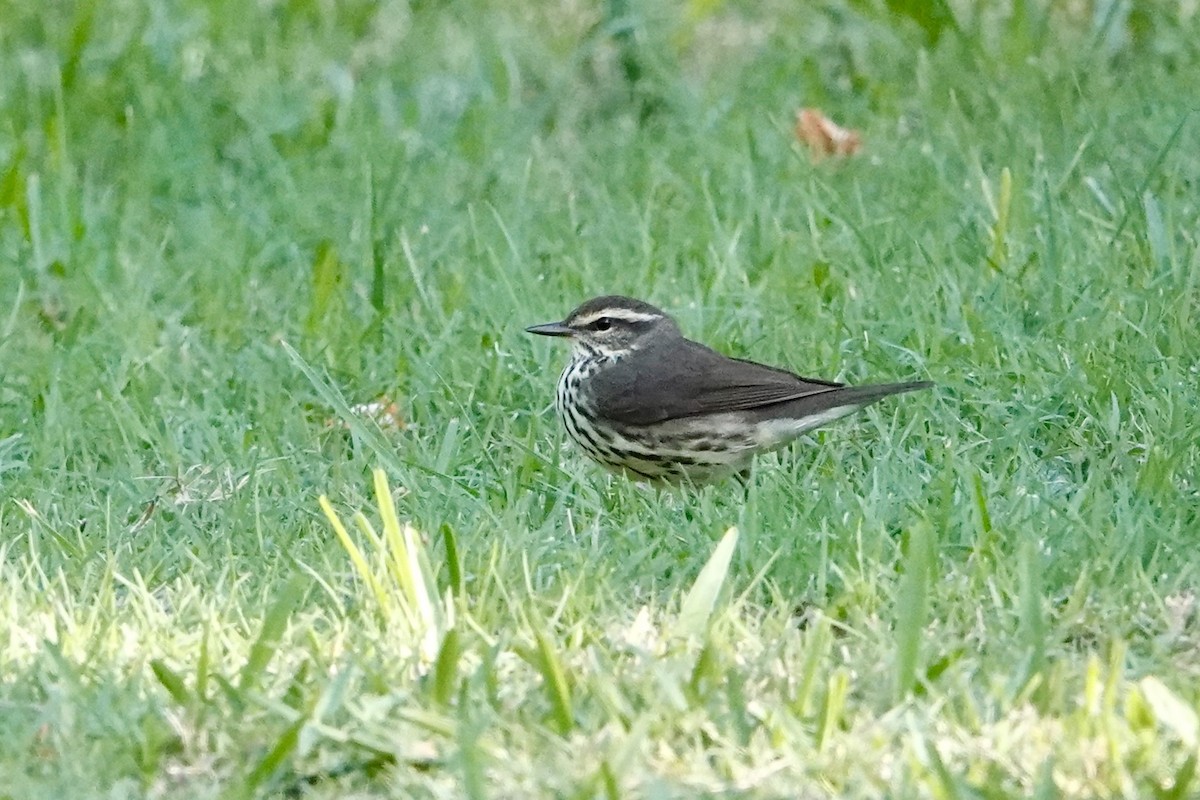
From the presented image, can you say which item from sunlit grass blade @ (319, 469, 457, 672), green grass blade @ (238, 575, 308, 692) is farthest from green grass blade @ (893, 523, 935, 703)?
green grass blade @ (238, 575, 308, 692)

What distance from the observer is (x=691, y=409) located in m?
5.60

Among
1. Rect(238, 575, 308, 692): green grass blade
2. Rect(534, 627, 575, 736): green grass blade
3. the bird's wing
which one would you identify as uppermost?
Rect(238, 575, 308, 692): green grass blade

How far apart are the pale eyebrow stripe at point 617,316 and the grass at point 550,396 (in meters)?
0.34

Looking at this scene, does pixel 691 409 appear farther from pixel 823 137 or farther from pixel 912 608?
pixel 823 137

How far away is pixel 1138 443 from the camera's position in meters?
5.26

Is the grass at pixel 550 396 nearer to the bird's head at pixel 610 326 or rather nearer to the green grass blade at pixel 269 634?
the green grass blade at pixel 269 634

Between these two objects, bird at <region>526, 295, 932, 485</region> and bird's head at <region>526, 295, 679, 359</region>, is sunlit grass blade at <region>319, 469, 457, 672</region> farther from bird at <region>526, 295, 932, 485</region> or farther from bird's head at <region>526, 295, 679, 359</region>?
bird's head at <region>526, 295, 679, 359</region>

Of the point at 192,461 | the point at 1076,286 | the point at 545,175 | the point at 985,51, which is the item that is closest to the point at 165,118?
the point at 545,175

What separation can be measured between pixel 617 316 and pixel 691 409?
0.50m

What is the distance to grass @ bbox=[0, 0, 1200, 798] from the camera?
3.67 metres

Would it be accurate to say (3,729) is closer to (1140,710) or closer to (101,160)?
(1140,710)

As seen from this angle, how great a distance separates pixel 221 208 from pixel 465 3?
2.57 meters

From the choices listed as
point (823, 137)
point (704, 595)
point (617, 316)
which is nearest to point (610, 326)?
point (617, 316)

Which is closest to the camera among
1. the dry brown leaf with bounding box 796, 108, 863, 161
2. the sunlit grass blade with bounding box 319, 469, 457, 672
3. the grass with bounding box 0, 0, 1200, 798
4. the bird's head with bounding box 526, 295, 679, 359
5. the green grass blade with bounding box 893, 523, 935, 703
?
the grass with bounding box 0, 0, 1200, 798
